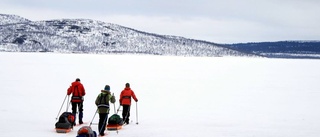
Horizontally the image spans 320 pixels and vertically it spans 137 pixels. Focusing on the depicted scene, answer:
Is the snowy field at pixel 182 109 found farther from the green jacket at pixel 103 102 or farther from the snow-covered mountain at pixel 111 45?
the snow-covered mountain at pixel 111 45

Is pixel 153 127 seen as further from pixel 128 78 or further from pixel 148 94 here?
pixel 128 78

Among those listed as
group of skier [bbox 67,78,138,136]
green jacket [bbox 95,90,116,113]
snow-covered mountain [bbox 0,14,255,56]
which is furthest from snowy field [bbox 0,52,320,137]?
snow-covered mountain [bbox 0,14,255,56]

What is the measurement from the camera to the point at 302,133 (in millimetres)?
11195

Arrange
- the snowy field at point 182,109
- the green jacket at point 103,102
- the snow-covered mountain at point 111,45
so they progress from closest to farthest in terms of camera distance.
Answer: the green jacket at point 103,102 → the snowy field at point 182,109 → the snow-covered mountain at point 111,45

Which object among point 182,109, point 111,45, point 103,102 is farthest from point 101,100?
point 111,45

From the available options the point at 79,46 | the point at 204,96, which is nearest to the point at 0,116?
the point at 204,96

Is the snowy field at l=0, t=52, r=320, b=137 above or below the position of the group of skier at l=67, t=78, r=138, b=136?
below

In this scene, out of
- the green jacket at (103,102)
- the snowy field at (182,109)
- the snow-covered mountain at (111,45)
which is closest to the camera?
the green jacket at (103,102)

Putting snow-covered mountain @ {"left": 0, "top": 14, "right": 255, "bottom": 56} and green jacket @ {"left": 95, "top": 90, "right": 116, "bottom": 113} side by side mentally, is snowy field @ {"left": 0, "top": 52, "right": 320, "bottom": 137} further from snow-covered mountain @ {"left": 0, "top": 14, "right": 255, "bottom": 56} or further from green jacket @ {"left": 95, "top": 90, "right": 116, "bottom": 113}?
snow-covered mountain @ {"left": 0, "top": 14, "right": 255, "bottom": 56}

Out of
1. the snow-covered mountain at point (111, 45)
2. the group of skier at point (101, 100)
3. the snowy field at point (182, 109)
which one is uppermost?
the snow-covered mountain at point (111, 45)

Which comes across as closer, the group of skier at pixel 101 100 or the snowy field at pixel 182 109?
the group of skier at pixel 101 100

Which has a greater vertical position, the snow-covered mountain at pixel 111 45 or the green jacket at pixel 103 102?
the snow-covered mountain at pixel 111 45

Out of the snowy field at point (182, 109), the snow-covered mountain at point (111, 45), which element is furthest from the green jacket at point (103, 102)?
the snow-covered mountain at point (111, 45)

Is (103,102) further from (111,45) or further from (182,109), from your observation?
(111,45)
